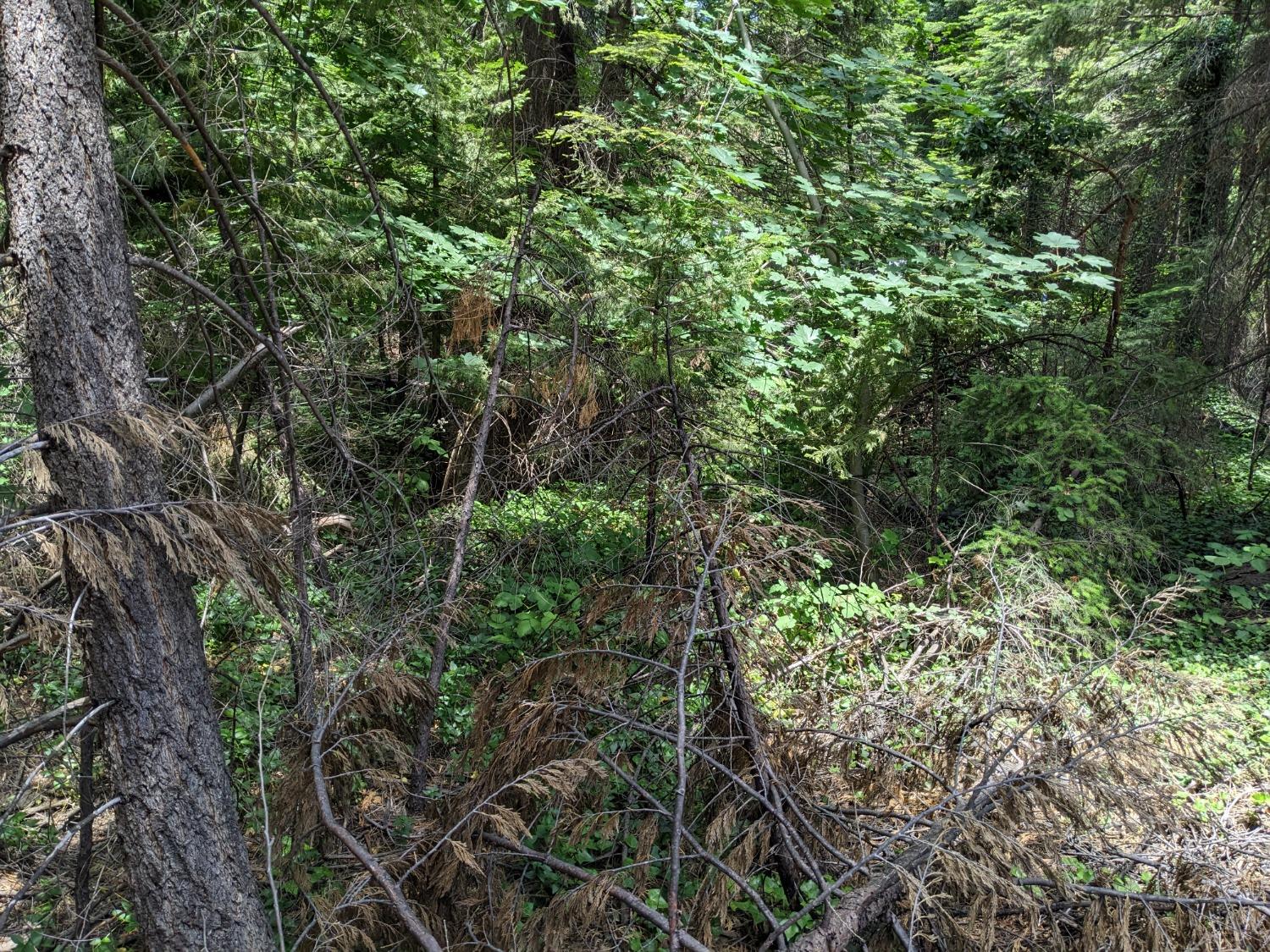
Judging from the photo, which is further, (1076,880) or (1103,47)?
(1103,47)

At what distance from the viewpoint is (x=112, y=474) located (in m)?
2.39

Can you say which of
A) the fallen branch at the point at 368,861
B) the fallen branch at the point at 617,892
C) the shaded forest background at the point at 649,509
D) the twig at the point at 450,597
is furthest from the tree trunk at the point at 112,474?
the fallen branch at the point at 617,892

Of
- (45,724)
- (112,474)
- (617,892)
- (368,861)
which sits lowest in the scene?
(617,892)

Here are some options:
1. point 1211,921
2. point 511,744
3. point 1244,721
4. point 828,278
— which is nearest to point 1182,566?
point 1244,721

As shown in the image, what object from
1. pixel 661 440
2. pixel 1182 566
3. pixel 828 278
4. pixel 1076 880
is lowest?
pixel 1182 566

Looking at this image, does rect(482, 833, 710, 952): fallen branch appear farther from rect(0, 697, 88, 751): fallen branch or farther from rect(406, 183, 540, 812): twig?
rect(0, 697, 88, 751): fallen branch

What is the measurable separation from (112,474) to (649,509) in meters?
1.90

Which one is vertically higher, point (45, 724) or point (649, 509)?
point (649, 509)

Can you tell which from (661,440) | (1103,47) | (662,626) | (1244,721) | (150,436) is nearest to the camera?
(150,436)

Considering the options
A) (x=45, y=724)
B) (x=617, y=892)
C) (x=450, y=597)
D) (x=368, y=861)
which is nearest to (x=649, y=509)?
(x=450, y=597)

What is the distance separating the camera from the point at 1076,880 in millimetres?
3512

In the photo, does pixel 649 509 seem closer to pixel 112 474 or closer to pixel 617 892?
pixel 617 892

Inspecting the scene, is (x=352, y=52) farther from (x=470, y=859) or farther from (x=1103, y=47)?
(x=1103, y=47)

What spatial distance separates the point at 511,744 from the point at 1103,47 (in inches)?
483
